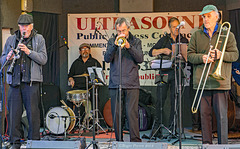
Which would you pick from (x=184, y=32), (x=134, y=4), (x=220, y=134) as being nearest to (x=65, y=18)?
(x=134, y=4)

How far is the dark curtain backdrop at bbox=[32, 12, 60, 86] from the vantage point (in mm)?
8148

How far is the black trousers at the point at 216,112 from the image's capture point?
435 cm

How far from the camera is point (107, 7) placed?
8.29 meters

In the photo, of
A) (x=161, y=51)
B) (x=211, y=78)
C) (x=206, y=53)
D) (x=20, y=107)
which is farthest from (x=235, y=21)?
(x=20, y=107)

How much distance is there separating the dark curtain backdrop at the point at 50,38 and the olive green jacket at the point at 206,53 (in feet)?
14.6

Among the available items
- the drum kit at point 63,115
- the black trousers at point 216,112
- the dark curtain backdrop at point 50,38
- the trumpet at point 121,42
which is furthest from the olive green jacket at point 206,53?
the dark curtain backdrop at point 50,38

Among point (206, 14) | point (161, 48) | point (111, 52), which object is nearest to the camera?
point (206, 14)

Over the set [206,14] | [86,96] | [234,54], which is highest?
[206,14]

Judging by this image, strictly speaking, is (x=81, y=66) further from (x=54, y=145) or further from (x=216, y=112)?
(x=216, y=112)

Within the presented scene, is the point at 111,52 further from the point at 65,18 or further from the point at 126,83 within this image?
the point at 65,18

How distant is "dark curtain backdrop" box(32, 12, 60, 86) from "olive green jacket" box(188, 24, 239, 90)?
444 cm

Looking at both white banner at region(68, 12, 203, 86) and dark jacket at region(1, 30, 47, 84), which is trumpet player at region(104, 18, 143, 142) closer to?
dark jacket at region(1, 30, 47, 84)

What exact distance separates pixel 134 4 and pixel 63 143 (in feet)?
15.6

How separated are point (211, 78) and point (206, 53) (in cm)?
34
